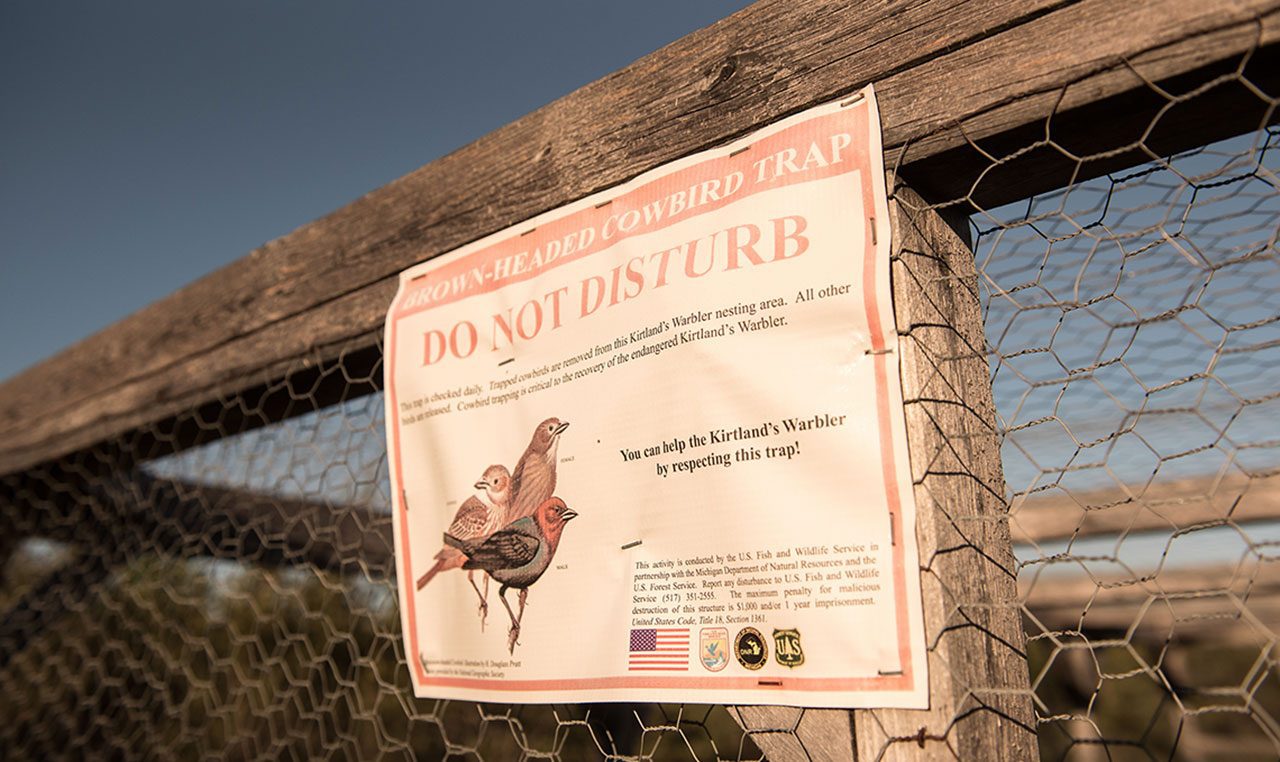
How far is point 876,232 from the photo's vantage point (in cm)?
72

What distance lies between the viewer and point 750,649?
0.73 meters

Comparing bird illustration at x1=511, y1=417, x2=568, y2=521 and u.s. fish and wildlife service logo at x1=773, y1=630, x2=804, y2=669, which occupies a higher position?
bird illustration at x1=511, y1=417, x2=568, y2=521

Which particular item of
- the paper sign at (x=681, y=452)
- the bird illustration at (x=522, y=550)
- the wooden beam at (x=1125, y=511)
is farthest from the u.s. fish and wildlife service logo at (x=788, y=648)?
the wooden beam at (x=1125, y=511)

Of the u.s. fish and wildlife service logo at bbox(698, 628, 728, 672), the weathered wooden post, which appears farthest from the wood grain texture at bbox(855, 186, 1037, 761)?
the u.s. fish and wildlife service logo at bbox(698, 628, 728, 672)

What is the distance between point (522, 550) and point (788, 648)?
12.3 inches

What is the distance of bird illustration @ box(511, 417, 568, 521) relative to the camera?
0.90 meters

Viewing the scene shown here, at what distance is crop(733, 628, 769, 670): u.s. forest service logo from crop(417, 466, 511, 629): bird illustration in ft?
0.99

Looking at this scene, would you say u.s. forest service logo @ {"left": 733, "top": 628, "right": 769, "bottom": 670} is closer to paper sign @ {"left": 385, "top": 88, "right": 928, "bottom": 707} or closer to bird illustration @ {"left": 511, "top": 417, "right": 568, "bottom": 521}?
paper sign @ {"left": 385, "top": 88, "right": 928, "bottom": 707}

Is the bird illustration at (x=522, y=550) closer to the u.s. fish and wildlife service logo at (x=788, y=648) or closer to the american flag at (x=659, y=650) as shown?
the american flag at (x=659, y=650)

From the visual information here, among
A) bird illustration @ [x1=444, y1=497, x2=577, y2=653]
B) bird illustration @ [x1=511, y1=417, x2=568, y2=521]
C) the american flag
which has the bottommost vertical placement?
the american flag

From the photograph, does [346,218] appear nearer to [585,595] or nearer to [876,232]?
[585,595]

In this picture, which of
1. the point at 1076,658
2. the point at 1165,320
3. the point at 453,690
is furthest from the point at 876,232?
the point at 1076,658

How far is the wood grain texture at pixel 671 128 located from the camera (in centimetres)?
66

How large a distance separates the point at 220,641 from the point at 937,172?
2286 millimetres
